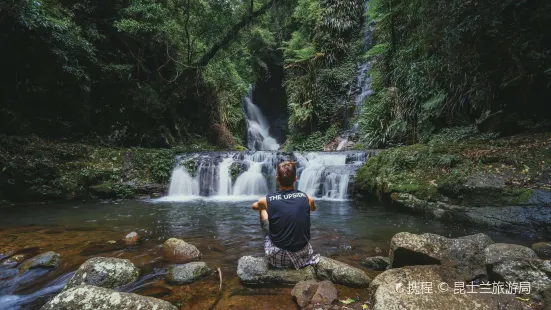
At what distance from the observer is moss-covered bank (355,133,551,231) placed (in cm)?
498

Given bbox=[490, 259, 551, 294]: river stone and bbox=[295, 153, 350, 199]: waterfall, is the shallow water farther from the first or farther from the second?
bbox=[490, 259, 551, 294]: river stone

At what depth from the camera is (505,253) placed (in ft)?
10.00

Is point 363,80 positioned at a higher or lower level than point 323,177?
higher

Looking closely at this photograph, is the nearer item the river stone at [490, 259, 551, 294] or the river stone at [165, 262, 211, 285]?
the river stone at [490, 259, 551, 294]

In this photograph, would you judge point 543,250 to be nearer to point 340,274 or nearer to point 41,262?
point 340,274

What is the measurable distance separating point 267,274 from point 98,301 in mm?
1516

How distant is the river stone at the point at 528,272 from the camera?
248cm

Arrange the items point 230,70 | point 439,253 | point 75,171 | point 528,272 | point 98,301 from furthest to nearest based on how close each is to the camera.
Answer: point 230,70, point 75,171, point 439,253, point 528,272, point 98,301

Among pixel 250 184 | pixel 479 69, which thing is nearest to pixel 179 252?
pixel 250 184

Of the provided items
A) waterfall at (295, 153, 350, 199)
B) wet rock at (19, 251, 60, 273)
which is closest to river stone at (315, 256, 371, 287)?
wet rock at (19, 251, 60, 273)

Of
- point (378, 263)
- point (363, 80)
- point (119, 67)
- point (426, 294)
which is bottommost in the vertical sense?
point (378, 263)

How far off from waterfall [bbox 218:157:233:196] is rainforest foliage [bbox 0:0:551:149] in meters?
4.01

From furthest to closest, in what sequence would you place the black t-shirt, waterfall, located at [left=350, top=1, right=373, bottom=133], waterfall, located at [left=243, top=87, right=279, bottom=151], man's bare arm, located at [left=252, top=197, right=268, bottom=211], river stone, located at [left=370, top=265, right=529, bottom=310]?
waterfall, located at [left=243, top=87, right=279, bottom=151] → waterfall, located at [left=350, top=1, right=373, bottom=133] → man's bare arm, located at [left=252, top=197, right=268, bottom=211] → the black t-shirt → river stone, located at [left=370, top=265, right=529, bottom=310]

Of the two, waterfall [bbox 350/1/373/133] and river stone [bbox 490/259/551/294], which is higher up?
waterfall [bbox 350/1/373/133]
